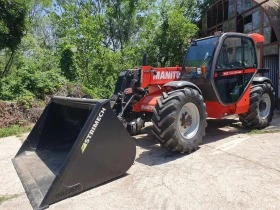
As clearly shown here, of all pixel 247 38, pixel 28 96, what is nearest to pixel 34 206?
pixel 247 38

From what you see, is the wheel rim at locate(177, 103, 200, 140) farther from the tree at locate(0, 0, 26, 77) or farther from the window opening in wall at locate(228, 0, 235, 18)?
the window opening in wall at locate(228, 0, 235, 18)

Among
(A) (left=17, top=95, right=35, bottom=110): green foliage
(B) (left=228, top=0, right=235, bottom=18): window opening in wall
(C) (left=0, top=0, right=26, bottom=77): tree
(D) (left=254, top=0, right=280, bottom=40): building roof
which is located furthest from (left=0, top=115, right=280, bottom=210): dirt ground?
(B) (left=228, top=0, right=235, bottom=18): window opening in wall

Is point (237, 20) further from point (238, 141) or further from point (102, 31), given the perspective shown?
point (102, 31)

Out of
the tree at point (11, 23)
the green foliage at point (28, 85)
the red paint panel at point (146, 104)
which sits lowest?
the red paint panel at point (146, 104)

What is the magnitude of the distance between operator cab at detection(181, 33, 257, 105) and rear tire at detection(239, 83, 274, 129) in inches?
15.2

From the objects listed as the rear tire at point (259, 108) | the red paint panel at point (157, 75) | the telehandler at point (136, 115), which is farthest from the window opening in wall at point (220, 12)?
the red paint panel at point (157, 75)

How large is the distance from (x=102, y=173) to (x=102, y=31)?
17.9m

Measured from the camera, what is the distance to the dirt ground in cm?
345

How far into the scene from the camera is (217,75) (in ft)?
19.2

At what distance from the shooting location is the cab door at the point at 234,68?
5.97 meters

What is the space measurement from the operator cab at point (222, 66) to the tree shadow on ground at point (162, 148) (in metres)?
0.81

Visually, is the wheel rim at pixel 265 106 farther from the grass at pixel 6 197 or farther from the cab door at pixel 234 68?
the grass at pixel 6 197

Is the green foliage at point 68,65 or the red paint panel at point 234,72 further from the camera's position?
A: the green foliage at point 68,65

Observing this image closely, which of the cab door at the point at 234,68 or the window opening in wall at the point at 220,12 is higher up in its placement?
the window opening in wall at the point at 220,12
